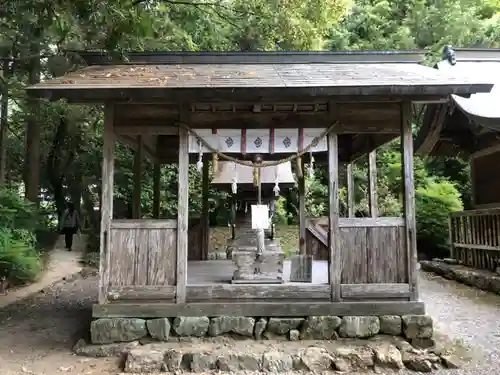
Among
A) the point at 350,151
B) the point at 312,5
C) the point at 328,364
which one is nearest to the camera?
the point at 328,364

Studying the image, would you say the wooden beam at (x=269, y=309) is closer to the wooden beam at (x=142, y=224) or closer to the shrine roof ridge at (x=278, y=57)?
the wooden beam at (x=142, y=224)

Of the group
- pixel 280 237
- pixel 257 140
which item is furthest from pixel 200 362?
pixel 280 237

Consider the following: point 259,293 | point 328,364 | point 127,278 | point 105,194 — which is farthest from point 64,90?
point 328,364

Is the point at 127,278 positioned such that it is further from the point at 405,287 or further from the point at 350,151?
the point at 350,151

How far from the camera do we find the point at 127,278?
260 inches

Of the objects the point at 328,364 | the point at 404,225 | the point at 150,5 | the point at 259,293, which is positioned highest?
the point at 150,5

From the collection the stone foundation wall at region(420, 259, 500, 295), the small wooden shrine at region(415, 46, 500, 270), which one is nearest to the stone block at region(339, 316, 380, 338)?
the stone foundation wall at region(420, 259, 500, 295)

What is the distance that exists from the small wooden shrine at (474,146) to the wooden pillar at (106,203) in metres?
7.63

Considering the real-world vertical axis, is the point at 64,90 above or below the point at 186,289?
above

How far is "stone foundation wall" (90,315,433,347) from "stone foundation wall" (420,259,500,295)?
15.7 ft

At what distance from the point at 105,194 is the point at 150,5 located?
183 inches

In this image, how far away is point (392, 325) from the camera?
649cm

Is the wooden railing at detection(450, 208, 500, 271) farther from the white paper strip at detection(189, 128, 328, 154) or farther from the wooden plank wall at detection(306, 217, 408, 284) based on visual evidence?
the white paper strip at detection(189, 128, 328, 154)

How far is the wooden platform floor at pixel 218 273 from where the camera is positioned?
7.61 meters
